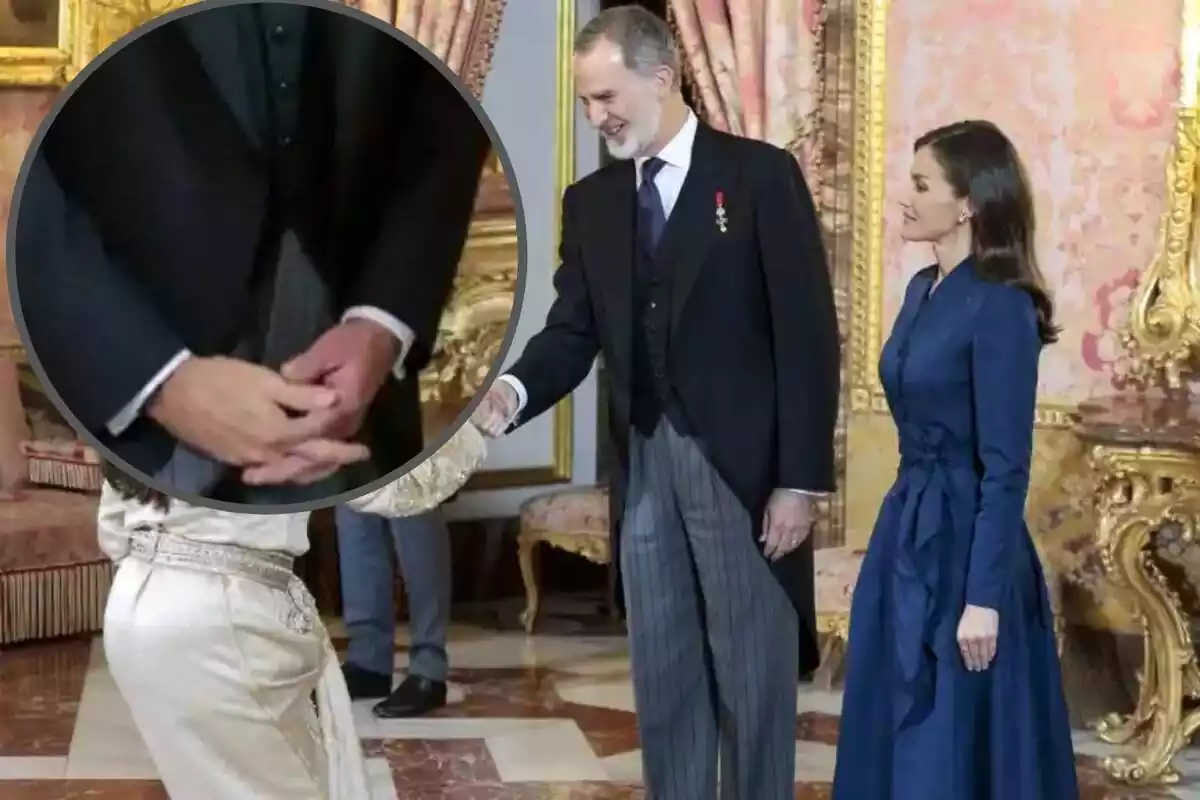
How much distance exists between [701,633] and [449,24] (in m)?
2.44

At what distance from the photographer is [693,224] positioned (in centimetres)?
201

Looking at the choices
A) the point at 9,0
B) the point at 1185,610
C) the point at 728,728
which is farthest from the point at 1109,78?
the point at 9,0

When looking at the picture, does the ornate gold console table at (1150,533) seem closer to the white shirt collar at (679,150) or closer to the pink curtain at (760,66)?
the pink curtain at (760,66)

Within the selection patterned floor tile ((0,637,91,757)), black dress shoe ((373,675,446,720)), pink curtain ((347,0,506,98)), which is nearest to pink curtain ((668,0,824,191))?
pink curtain ((347,0,506,98))

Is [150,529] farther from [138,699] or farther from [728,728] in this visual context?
[728,728]

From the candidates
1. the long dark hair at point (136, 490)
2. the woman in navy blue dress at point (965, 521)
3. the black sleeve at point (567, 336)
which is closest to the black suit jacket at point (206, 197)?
the long dark hair at point (136, 490)

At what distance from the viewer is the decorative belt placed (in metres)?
1.59

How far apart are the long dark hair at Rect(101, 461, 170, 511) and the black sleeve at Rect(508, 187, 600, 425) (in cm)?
64

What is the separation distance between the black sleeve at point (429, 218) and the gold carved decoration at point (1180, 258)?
8.10 feet

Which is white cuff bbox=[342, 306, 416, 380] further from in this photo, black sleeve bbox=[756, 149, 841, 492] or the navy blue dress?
the navy blue dress

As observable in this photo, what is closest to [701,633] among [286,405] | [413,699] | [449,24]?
[286,405]

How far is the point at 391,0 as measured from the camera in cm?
409

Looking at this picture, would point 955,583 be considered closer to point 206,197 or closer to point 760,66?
point 206,197

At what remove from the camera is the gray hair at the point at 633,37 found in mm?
1923
